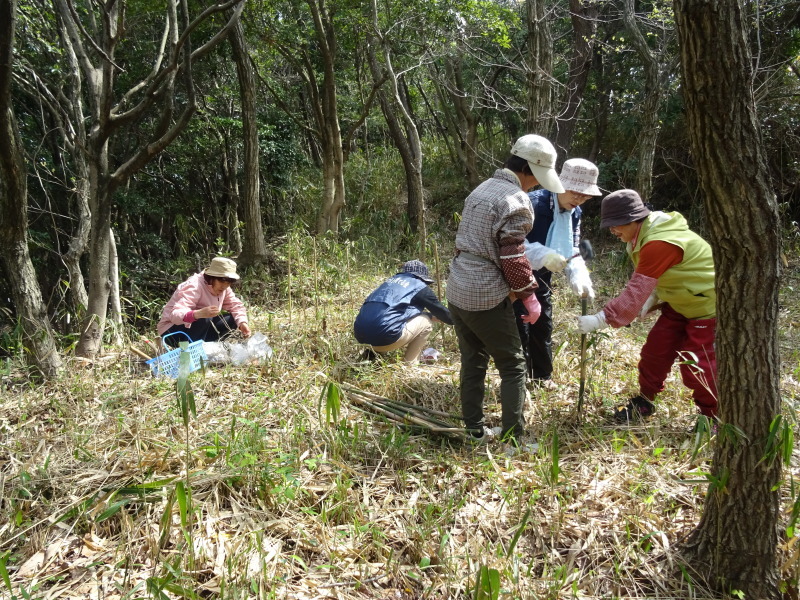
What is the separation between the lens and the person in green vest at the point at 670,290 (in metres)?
2.62

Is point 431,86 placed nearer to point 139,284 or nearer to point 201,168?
point 201,168

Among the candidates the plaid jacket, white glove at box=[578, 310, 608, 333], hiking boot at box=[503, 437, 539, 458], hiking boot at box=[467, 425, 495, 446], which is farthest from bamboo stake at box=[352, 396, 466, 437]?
white glove at box=[578, 310, 608, 333]

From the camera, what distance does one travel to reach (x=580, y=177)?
9.69ft

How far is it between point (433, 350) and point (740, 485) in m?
2.66

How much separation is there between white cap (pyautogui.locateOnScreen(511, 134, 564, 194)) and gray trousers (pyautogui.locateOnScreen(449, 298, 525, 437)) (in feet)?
2.05

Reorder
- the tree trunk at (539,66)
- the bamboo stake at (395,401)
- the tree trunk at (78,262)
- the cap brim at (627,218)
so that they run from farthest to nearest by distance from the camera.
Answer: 1. the tree trunk at (539,66)
2. the tree trunk at (78,262)
3. the bamboo stake at (395,401)
4. the cap brim at (627,218)

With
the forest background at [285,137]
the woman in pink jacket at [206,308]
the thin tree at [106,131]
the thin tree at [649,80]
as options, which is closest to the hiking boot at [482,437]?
the forest background at [285,137]

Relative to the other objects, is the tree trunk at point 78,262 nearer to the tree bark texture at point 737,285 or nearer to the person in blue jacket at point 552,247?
the person in blue jacket at point 552,247

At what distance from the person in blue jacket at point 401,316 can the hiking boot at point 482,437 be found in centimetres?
118

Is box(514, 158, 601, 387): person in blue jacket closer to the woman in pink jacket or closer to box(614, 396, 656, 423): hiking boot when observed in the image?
box(614, 396, 656, 423): hiking boot

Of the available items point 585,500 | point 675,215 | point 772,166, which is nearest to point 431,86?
point 772,166

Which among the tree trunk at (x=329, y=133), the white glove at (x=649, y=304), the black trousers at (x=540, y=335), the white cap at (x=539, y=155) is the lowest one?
the black trousers at (x=540, y=335)

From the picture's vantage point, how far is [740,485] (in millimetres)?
1688

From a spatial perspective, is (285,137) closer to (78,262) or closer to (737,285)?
(78,262)
